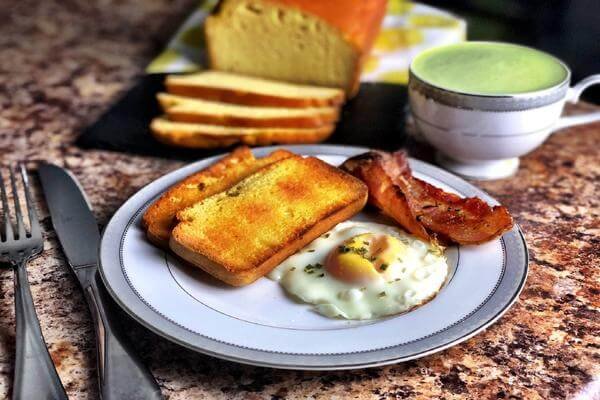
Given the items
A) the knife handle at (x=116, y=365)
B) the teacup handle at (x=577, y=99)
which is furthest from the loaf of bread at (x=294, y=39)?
the knife handle at (x=116, y=365)

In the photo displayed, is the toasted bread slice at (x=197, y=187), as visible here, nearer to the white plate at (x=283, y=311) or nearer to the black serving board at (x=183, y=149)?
the white plate at (x=283, y=311)

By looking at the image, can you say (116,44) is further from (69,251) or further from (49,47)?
(69,251)

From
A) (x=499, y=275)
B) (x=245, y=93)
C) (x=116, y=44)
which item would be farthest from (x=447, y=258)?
(x=116, y=44)

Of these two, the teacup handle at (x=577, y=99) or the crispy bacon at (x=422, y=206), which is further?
the teacup handle at (x=577, y=99)

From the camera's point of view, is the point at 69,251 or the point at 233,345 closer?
the point at 233,345

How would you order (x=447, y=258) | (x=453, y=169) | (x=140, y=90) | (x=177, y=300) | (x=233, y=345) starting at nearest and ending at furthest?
(x=233, y=345), (x=177, y=300), (x=447, y=258), (x=453, y=169), (x=140, y=90)

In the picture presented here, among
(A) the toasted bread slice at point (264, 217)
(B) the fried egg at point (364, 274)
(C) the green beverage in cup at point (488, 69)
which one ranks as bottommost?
(B) the fried egg at point (364, 274)
